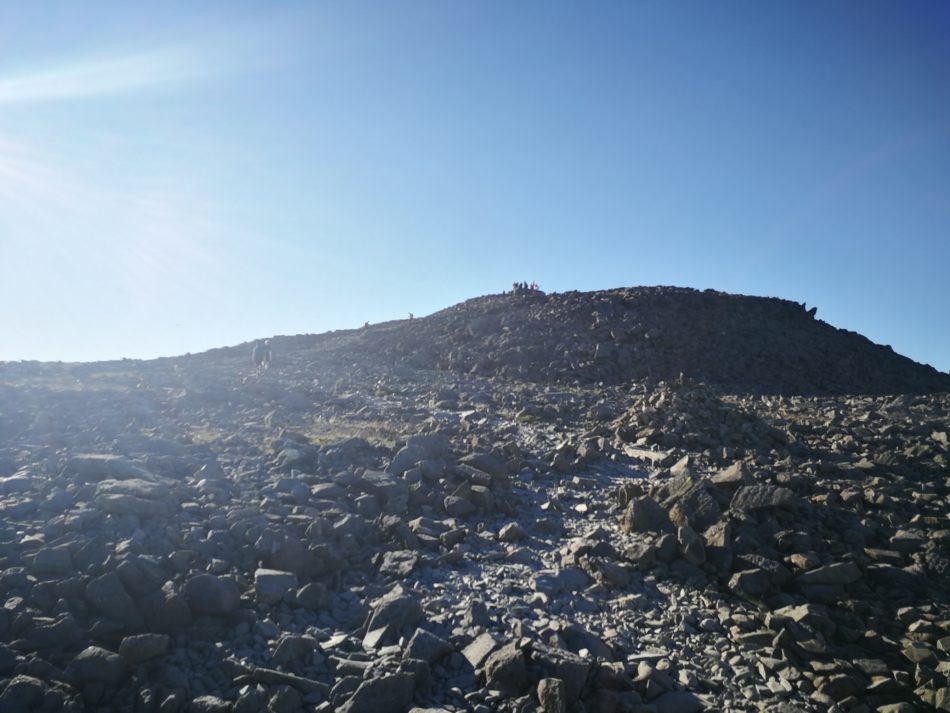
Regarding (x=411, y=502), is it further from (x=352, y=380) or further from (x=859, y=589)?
(x=352, y=380)

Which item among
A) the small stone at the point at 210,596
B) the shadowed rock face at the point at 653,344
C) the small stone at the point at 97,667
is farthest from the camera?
the shadowed rock face at the point at 653,344

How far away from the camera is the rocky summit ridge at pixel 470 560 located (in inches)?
209

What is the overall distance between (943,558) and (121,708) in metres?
8.23

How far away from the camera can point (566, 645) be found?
19.4 feet

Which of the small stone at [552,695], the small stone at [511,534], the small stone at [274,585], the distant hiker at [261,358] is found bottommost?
the small stone at [552,695]

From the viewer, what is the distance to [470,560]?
7559 millimetres

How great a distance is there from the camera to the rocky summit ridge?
5305 mm

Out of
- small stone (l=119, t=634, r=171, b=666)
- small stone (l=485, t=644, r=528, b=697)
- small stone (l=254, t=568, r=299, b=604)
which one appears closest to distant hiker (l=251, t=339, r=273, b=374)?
small stone (l=254, t=568, r=299, b=604)

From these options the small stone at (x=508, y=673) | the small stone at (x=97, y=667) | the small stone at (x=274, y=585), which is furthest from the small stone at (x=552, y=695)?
the small stone at (x=97, y=667)

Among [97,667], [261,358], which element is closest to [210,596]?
[97,667]

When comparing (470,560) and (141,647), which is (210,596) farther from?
(470,560)

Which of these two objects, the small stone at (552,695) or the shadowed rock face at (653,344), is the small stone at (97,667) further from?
the shadowed rock face at (653,344)

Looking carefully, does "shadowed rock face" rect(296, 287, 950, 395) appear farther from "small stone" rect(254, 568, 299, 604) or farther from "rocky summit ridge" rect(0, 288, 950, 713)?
"small stone" rect(254, 568, 299, 604)

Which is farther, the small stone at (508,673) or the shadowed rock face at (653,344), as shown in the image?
Answer: the shadowed rock face at (653,344)
